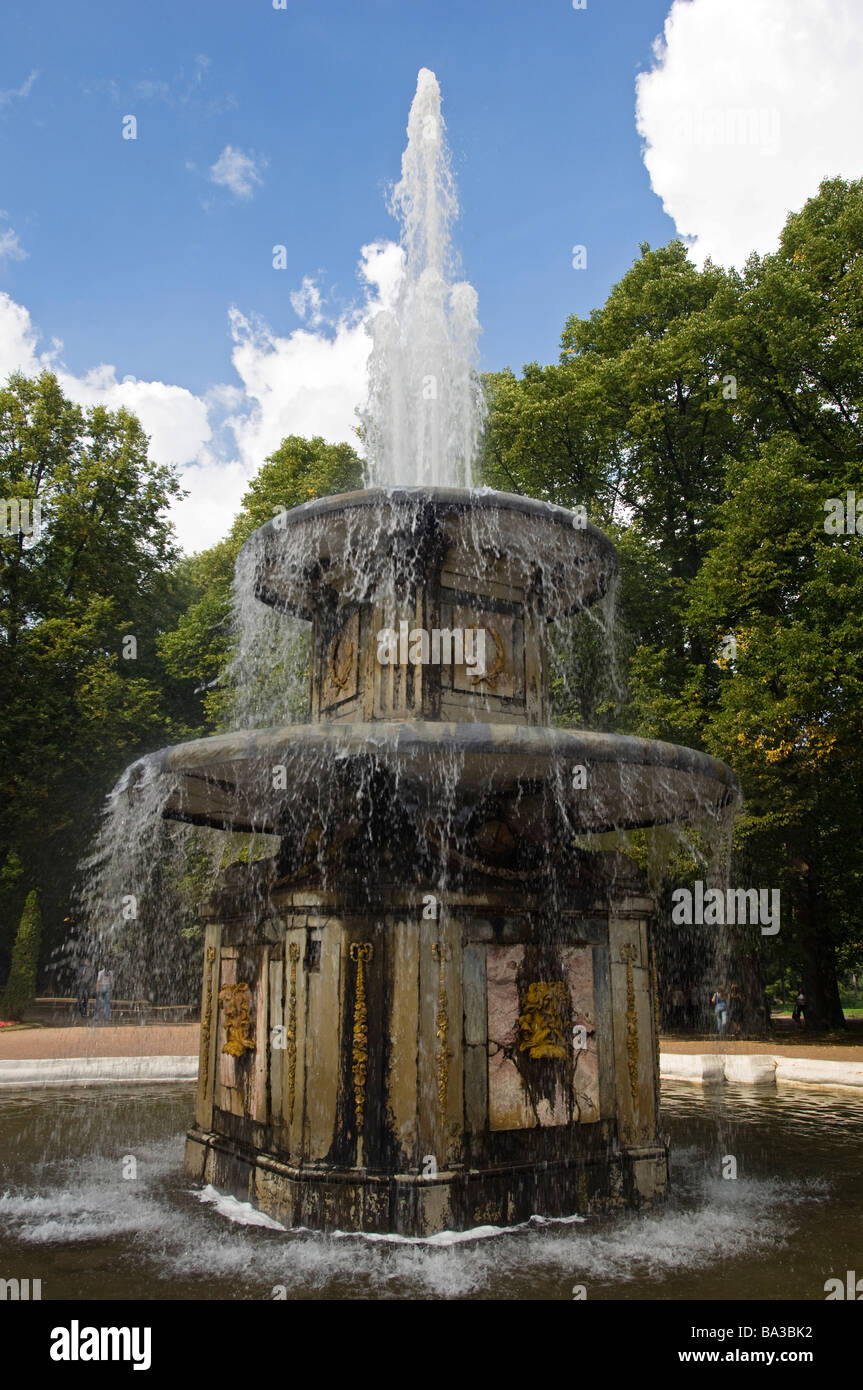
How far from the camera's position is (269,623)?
436 inches

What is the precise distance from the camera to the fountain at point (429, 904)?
625cm

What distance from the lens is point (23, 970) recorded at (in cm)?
Answer: 2500

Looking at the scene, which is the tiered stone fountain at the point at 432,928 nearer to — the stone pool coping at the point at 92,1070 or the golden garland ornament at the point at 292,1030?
the golden garland ornament at the point at 292,1030

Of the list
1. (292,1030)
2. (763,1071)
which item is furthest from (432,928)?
(763,1071)

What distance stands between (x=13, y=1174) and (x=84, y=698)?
730 inches

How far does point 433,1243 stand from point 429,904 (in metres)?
2.00

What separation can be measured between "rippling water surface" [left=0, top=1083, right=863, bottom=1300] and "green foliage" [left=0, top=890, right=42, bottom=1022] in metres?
17.3

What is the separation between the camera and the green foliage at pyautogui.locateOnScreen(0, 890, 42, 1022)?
2478 centimetres

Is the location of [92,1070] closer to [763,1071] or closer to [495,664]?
[763,1071]

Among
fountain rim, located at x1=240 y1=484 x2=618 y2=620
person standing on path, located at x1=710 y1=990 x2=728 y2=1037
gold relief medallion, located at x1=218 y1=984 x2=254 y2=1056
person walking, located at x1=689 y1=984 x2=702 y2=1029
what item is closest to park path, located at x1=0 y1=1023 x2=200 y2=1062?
gold relief medallion, located at x1=218 y1=984 x2=254 y2=1056

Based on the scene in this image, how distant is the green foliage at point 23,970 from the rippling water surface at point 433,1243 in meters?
17.3

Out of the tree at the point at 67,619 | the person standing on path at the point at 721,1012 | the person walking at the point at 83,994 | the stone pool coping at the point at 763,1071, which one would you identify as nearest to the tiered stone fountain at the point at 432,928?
the stone pool coping at the point at 763,1071
